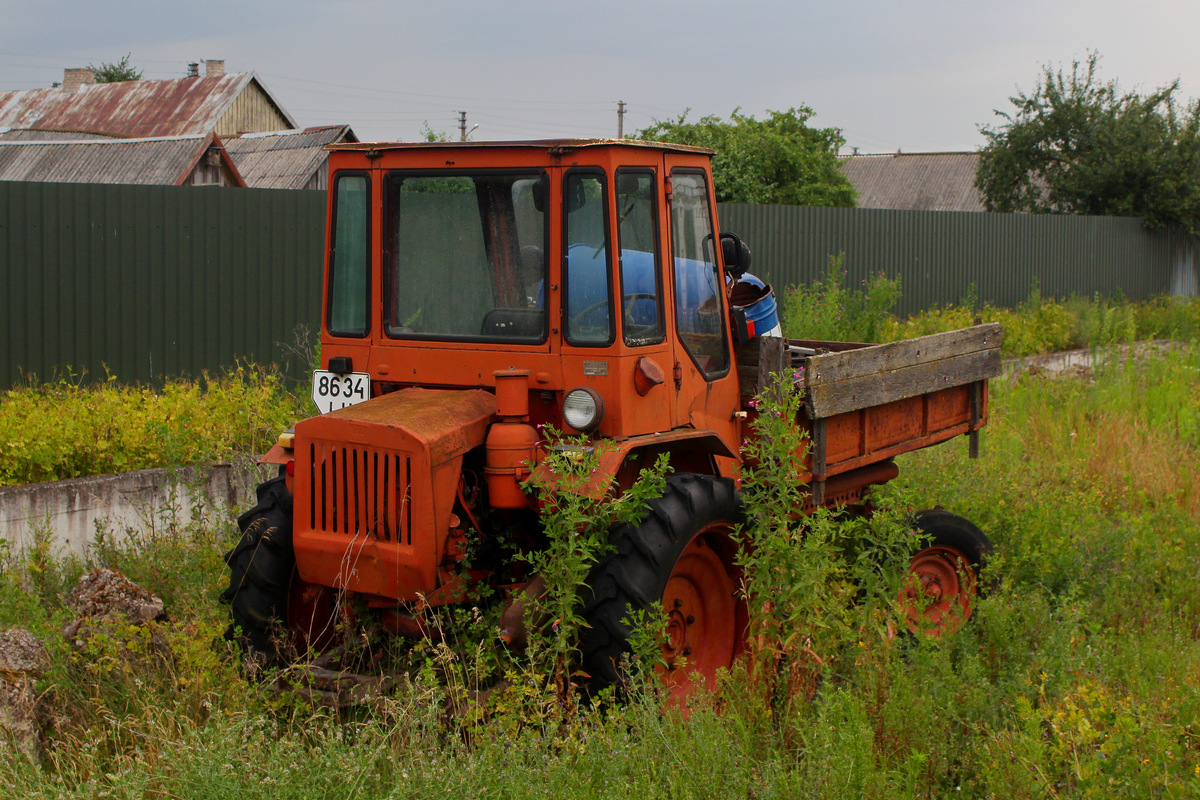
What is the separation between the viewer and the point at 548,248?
14.6 feet

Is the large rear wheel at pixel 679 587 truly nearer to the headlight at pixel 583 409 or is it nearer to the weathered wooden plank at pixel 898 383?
the headlight at pixel 583 409

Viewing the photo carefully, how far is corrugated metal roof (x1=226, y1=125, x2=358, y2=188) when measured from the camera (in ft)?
72.8

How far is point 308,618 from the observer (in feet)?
16.0

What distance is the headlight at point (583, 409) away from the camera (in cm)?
432

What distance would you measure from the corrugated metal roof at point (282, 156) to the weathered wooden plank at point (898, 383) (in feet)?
56.5

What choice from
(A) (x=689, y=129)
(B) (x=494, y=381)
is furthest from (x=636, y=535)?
(A) (x=689, y=129)

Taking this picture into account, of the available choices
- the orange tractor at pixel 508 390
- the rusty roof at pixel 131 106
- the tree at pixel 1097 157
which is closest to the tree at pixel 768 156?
the tree at pixel 1097 157

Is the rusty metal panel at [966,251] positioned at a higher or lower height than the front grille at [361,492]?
higher

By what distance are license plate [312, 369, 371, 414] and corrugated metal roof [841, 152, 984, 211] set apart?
36601 mm

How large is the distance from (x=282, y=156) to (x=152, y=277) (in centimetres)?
1431

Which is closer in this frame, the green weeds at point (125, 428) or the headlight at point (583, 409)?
the headlight at point (583, 409)

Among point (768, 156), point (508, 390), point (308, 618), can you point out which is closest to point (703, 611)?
point (508, 390)

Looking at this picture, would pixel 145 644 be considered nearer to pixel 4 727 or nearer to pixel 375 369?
pixel 4 727

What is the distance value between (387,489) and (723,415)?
182 cm
